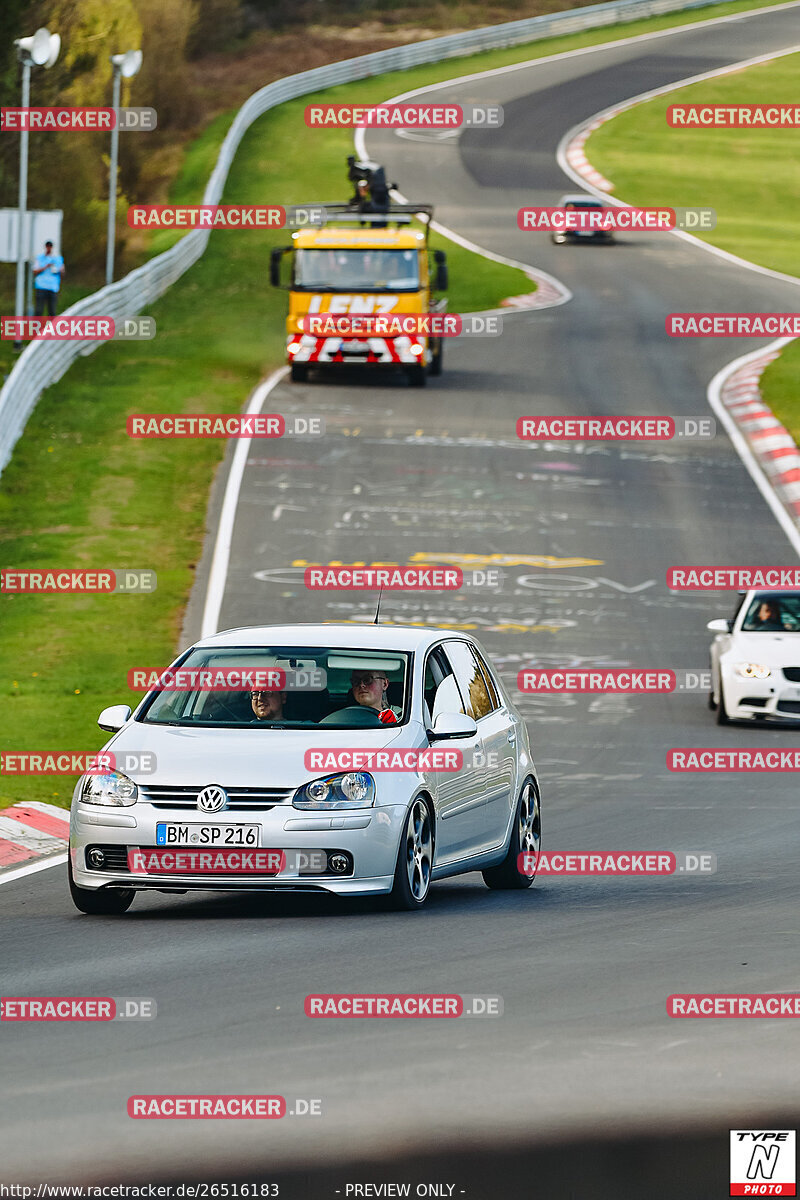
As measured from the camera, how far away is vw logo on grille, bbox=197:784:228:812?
10.3m

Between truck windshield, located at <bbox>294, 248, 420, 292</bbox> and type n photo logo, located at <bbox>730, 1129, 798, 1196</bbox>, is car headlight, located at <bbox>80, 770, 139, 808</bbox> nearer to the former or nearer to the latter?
type n photo logo, located at <bbox>730, 1129, 798, 1196</bbox>

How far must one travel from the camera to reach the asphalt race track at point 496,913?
6.92 meters

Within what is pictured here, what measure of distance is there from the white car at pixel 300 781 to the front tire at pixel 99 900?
0.01 meters

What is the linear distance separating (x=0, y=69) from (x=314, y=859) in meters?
41.3

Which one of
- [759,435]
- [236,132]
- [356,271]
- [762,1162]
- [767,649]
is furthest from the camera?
[236,132]

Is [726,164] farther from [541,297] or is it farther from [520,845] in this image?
[520,845]

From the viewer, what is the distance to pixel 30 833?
543 inches

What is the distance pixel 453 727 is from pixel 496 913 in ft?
3.29

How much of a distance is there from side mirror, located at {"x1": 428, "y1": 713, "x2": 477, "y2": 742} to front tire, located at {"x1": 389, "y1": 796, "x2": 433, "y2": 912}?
1.18 ft

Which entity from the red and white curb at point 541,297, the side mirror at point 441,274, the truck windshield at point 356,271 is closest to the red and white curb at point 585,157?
the red and white curb at point 541,297

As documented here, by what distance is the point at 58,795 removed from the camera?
1570 cm

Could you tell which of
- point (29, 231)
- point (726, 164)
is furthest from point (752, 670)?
point (726, 164)

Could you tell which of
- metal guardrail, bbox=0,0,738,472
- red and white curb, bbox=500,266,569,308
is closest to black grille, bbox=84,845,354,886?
metal guardrail, bbox=0,0,738,472

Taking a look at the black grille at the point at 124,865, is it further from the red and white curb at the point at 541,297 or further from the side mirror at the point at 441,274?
the red and white curb at the point at 541,297
